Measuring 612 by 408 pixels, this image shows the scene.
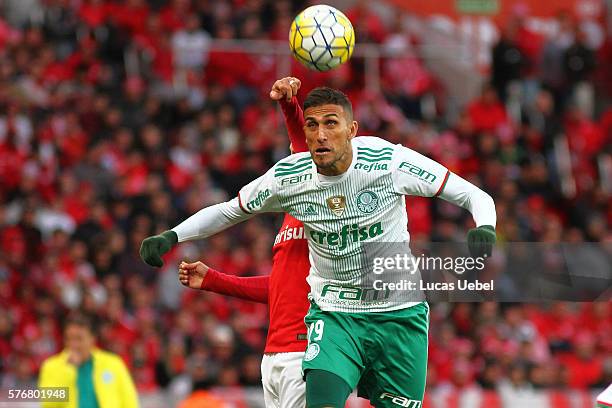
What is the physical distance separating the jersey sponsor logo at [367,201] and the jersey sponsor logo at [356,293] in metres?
0.45

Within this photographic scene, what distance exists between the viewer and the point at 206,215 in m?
7.27

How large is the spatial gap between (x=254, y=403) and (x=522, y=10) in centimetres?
1062

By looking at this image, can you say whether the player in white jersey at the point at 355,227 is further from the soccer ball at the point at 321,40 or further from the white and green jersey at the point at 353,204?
the soccer ball at the point at 321,40

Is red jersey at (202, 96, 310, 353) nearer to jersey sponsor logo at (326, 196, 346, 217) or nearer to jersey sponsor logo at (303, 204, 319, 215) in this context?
jersey sponsor logo at (303, 204, 319, 215)

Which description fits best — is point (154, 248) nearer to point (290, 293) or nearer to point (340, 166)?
point (290, 293)

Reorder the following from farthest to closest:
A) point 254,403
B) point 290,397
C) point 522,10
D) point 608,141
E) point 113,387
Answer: point 522,10
point 608,141
point 254,403
point 113,387
point 290,397

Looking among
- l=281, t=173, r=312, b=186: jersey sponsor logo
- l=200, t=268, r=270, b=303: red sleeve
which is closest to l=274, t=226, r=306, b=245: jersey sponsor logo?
l=200, t=268, r=270, b=303: red sleeve

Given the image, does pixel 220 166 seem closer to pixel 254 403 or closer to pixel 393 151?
pixel 254 403

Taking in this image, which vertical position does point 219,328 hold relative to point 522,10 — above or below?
below

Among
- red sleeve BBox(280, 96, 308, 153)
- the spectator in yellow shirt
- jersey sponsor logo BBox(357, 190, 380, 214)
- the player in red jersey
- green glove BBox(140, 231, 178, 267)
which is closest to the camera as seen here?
jersey sponsor logo BBox(357, 190, 380, 214)

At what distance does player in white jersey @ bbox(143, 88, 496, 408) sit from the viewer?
687 cm

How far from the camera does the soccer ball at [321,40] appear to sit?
8055 millimetres

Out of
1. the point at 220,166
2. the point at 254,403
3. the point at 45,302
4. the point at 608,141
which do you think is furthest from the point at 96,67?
the point at 608,141

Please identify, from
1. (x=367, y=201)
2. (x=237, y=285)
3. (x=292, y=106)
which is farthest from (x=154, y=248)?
(x=292, y=106)
